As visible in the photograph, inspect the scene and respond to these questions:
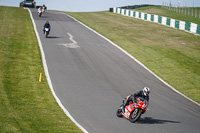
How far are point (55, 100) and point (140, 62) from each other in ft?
40.6

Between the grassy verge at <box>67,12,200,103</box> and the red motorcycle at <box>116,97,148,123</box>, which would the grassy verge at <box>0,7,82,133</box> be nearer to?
the red motorcycle at <box>116,97,148,123</box>

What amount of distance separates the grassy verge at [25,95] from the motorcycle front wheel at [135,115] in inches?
103

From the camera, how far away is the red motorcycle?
13438 millimetres

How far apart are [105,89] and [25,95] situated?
4.95m

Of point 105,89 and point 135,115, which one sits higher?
point 135,115

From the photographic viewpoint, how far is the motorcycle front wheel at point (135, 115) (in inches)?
532

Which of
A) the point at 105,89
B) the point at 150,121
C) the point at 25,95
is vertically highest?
the point at 25,95

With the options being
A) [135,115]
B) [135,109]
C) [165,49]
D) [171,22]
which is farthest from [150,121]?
[171,22]

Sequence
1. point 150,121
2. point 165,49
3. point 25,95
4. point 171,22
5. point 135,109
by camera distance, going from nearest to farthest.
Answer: point 135,109 → point 150,121 → point 25,95 → point 165,49 → point 171,22

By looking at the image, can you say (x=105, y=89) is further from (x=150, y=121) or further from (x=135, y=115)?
(x=135, y=115)

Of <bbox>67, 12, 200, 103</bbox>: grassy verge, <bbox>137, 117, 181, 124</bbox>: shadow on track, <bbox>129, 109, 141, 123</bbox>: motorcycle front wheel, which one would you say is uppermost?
<bbox>129, 109, 141, 123</bbox>: motorcycle front wheel

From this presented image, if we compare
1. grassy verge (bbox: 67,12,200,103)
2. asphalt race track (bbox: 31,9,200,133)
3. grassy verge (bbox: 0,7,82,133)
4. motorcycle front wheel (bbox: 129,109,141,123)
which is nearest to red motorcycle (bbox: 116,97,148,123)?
motorcycle front wheel (bbox: 129,109,141,123)

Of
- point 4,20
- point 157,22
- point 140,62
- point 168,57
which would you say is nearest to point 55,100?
point 140,62

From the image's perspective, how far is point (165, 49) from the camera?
33.3 meters
